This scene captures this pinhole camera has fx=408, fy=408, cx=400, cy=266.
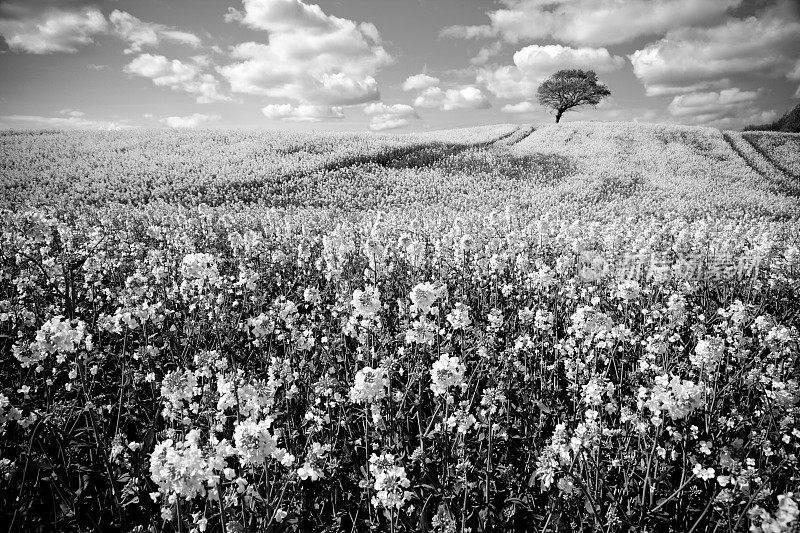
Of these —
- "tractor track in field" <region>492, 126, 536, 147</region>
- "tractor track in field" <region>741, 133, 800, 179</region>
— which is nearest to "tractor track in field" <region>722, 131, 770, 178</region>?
"tractor track in field" <region>741, 133, 800, 179</region>

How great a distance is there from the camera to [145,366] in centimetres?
502

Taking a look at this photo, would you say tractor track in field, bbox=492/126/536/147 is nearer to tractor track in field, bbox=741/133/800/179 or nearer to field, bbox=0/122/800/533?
tractor track in field, bbox=741/133/800/179

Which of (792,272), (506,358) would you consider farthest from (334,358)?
(792,272)

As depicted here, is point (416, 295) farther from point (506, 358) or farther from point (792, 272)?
point (792, 272)

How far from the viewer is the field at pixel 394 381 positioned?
9.64 feet

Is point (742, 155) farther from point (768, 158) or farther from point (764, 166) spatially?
point (768, 158)

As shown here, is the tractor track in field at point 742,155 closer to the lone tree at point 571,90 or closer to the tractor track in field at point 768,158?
the tractor track in field at point 768,158

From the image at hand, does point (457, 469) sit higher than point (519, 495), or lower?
higher

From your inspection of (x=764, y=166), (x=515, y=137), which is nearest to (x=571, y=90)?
(x=515, y=137)

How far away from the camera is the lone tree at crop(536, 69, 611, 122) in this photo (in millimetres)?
61781

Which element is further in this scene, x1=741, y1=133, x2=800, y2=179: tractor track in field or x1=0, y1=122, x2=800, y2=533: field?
x1=741, y1=133, x2=800, y2=179: tractor track in field

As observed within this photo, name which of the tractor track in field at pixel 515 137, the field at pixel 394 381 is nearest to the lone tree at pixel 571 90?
the tractor track in field at pixel 515 137

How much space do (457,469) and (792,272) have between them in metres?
9.52

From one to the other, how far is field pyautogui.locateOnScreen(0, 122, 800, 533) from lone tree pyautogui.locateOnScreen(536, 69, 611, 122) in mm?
57442
